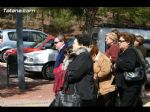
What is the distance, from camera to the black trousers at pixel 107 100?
7.96m

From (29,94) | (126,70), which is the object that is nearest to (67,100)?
(126,70)

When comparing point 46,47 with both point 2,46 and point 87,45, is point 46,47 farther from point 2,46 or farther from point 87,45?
point 87,45

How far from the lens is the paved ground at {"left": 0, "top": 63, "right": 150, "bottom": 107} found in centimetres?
1124

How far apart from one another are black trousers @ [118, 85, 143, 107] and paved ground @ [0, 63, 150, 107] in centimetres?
306

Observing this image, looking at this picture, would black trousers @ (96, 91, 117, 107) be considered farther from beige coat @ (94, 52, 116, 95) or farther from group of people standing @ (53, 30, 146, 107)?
beige coat @ (94, 52, 116, 95)

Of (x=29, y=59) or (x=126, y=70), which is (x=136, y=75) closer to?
(x=126, y=70)

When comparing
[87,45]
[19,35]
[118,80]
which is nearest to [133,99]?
[118,80]

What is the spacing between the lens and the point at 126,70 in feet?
24.7

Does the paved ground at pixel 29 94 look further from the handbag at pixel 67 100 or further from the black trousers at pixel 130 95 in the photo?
the handbag at pixel 67 100

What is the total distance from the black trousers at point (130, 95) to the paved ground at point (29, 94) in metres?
3.06

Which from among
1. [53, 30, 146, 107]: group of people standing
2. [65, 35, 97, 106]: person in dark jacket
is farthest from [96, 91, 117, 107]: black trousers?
[65, 35, 97, 106]: person in dark jacket

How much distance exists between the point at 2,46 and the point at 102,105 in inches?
546

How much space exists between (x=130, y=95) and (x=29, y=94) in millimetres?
5574

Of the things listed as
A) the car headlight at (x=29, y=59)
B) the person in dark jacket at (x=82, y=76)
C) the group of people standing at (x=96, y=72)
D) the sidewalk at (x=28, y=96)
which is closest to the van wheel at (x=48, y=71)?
the car headlight at (x=29, y=59)
